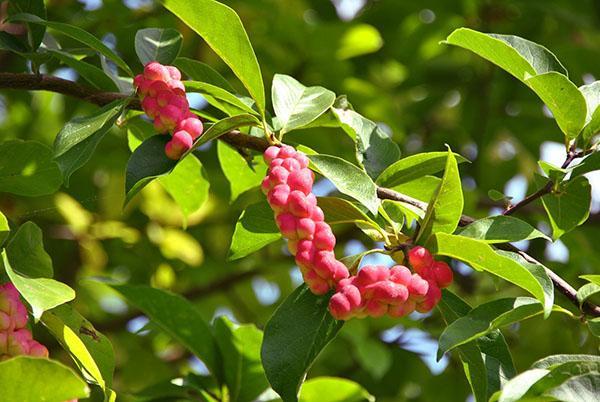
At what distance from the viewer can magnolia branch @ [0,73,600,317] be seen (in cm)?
125

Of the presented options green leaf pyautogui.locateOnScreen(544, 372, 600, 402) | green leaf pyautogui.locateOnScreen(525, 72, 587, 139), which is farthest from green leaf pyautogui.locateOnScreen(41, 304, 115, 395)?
green leaf pyautogui.locateOnScreen(525, 72, 587, 139)

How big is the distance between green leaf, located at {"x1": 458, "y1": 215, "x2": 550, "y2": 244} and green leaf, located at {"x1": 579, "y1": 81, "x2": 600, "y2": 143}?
0.60ft

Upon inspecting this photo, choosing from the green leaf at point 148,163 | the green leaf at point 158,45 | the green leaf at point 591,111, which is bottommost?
the green leaf at point 148,163

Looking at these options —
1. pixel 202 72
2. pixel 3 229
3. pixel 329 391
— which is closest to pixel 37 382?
pixel 3 229

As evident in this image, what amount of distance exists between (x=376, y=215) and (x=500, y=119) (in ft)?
5.42

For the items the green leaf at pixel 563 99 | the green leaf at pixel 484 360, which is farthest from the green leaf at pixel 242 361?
the green leaf at pixel 563 99

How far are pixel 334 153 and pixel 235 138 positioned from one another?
1.13 metres

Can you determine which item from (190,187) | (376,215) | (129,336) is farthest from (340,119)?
(129,336)

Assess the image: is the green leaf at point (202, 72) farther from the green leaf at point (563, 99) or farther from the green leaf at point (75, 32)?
the green leaf at point (563, 99)

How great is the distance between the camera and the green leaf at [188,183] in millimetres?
1601

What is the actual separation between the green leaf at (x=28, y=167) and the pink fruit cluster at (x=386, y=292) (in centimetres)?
40

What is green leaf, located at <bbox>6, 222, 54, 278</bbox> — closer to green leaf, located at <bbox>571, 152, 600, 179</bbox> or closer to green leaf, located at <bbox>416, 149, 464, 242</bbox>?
green leaf, located at <bbox>416, 149, 464, 242</bbox>

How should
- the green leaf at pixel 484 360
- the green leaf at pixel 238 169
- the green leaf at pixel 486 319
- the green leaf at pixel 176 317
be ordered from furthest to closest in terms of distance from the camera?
the green leaf at pixel 176 317
the green leaf at pixel 238 169
the green leaf at pixel 484 360
the green leaf at pixel 486 319

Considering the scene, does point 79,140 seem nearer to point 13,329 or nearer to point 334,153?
point 13,329
